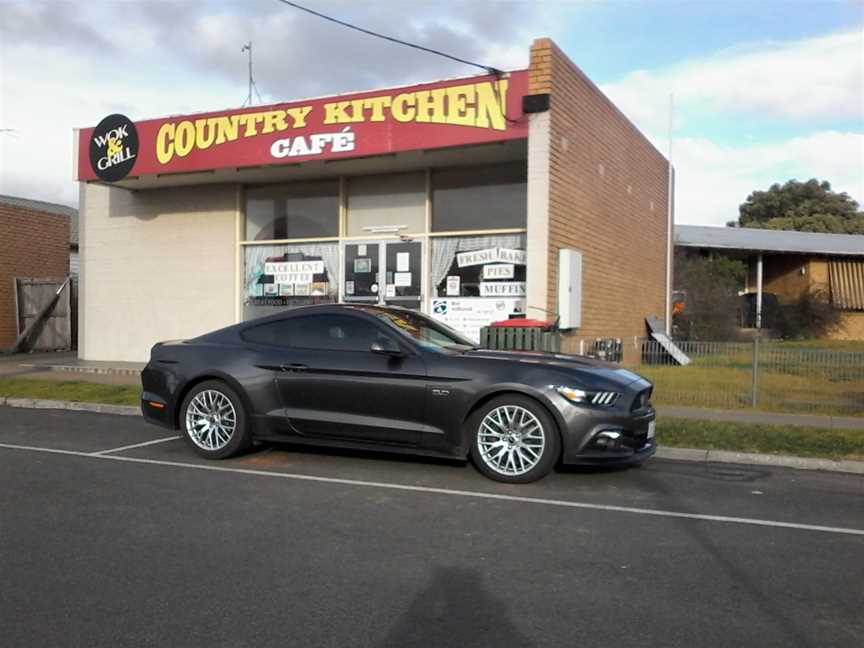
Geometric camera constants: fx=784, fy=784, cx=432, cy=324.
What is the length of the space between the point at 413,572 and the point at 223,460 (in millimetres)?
3728

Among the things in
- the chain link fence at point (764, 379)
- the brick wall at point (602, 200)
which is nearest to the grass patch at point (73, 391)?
the brick wall at point (602, 200)

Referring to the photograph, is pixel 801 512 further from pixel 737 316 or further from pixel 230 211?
pixel 737 316

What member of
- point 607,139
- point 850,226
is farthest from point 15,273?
point 850,226

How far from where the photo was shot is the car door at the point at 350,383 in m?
6.96

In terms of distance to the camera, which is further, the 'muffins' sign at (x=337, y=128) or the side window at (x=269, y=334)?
the 'muffins' sign at (x=337, y=128)

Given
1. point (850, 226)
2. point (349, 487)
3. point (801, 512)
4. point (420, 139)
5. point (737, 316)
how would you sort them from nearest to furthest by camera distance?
point (801, 512), point (349, 487), point (420, 139), point (737, 316), point (850, 226)

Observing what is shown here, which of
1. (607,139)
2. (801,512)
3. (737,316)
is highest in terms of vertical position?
(607,139)

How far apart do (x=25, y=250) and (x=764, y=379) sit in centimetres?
1983

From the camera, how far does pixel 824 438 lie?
8.66 m

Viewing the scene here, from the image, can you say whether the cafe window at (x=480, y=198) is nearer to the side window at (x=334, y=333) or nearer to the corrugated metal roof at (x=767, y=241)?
the side window at (x=334, y=333)

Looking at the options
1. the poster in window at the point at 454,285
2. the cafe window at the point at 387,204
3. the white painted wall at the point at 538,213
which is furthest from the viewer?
the cafe window at the point at 387,204

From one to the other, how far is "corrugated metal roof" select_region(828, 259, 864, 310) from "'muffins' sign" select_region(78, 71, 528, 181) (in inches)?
877

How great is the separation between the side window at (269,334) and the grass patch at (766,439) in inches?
164

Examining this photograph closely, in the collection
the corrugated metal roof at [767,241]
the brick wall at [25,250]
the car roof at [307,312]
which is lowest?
the car roof at [307,312]
